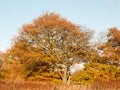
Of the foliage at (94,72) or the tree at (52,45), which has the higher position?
the tree at (52,45)

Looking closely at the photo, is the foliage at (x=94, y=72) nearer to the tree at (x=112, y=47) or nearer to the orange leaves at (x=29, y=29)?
the tree at (x=112, y=47)

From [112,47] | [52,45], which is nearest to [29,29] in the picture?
[52,45]

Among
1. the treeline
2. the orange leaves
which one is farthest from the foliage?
the orange leaves

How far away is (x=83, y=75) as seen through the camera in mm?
33719

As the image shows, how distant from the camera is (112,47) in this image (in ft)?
117

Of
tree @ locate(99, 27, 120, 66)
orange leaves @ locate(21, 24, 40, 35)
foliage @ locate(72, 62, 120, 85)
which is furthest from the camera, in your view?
tree @ locate(99, 27, 120, 66)

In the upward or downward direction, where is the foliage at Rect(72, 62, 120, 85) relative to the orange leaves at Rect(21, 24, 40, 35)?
downward

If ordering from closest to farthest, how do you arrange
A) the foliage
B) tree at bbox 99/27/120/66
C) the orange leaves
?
the foliage
the orange leaves
tree at bbox 99/27/120/66

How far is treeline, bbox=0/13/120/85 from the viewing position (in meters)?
33.6

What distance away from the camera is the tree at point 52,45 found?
110ft

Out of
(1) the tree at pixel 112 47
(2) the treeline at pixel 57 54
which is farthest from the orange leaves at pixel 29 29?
(1) the tree at pixel 112 47

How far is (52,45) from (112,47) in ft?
25.0

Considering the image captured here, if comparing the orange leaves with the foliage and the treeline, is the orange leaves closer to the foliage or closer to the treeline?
the treeline

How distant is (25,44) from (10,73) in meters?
4.46
